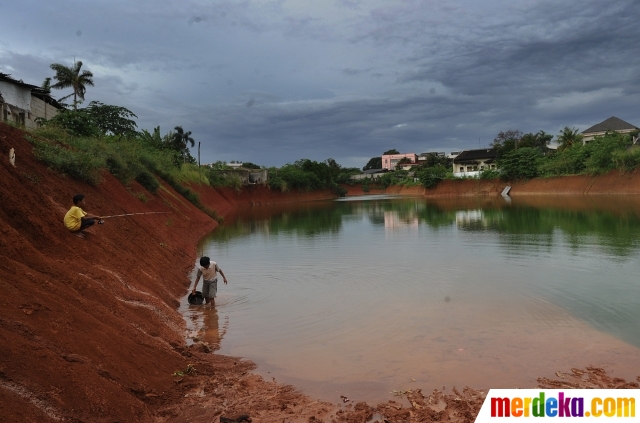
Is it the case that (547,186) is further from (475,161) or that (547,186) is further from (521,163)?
(475,161)

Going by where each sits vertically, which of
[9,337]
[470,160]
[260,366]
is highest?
[470,160]

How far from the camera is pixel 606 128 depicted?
275 ft

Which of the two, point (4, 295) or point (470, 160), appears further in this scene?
point (470, 160)

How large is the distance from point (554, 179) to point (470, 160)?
1140 inches

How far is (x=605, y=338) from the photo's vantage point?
8.93 meters

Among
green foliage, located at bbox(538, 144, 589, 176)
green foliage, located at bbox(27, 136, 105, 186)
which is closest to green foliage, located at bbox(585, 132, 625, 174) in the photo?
green foliage, located at bbox(538, 144, 589, 176)

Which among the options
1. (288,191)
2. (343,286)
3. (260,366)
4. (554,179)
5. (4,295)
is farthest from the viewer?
(288,191)

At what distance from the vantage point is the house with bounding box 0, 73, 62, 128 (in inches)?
1140

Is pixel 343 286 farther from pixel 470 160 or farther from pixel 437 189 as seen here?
pixel 470 160

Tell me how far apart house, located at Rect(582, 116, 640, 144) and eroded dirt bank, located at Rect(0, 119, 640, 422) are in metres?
87.0

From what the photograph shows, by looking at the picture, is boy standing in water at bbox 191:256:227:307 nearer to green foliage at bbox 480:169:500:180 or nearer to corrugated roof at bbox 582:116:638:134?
green foliage at bbox 480:169:500:180

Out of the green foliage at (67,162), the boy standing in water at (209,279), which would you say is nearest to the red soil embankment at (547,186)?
the green foliage at (67,162)

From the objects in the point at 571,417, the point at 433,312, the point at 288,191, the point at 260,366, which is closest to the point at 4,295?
the point at 260,366

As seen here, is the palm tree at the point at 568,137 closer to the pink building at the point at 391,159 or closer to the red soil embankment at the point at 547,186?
the red soil embankment at the point at 547,186
